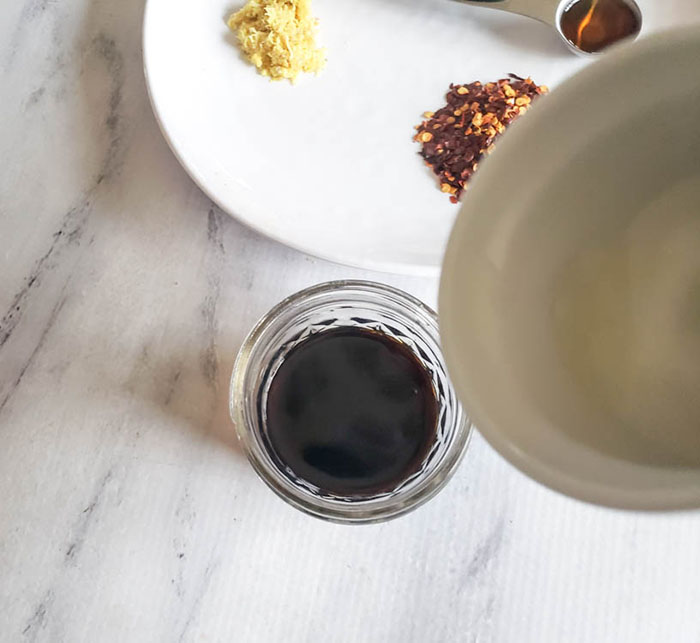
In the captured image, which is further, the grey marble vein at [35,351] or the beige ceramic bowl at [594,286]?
the grey marble vein at [35,351]

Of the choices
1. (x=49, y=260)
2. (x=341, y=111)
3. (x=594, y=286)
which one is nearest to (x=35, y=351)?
(x=49, y=260)

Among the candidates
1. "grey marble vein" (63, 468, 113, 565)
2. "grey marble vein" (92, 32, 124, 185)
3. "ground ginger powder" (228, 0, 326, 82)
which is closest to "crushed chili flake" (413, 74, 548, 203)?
"ground ginger powder" (228, 0, 326, 82)

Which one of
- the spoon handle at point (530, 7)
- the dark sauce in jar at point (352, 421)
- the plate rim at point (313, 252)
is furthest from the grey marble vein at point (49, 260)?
the spoon handle at point (530, 7)

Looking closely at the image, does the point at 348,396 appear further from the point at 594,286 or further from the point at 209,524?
the point at 594,286

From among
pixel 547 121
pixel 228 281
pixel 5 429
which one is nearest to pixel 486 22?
pixel 228 281

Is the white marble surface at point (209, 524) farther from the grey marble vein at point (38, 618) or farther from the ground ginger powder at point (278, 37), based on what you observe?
the ground ginger powder at point (278, 37)
